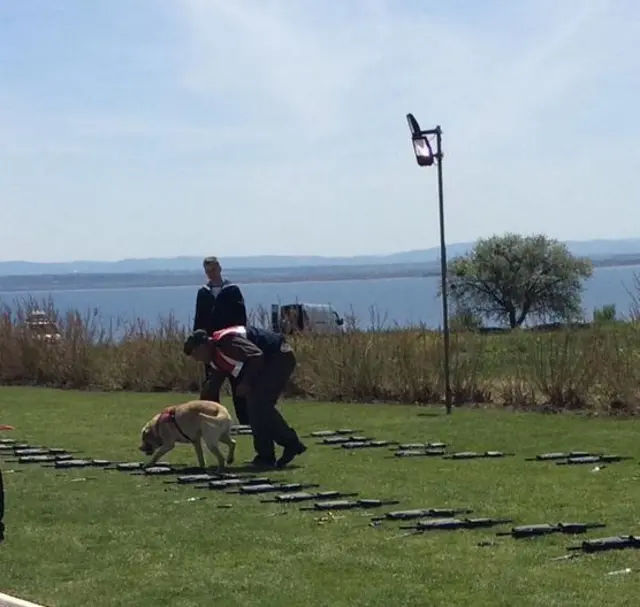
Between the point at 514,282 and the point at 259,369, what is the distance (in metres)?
31.4

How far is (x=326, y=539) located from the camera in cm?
860

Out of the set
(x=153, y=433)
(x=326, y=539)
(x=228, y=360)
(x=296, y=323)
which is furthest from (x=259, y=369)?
(x=296, y=323)

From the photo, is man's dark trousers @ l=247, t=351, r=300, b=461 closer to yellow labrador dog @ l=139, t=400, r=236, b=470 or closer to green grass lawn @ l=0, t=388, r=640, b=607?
yellow labrador dog @ l=139, t=400, r=236, b=470

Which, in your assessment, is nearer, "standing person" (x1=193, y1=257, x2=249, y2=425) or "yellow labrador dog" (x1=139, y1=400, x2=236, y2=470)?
"yellow labrador dog" (x1=139, y1=400, x2=236, y2=470)

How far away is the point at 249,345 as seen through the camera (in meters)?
12.1

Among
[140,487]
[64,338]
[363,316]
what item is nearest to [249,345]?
[140,487]

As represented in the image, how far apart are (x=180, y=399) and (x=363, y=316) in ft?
13.1

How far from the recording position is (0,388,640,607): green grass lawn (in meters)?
7.17

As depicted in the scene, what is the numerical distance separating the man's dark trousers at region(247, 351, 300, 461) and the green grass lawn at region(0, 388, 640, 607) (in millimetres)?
393

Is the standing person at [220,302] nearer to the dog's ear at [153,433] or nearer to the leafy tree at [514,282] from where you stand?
the dog's ear at [153,433]

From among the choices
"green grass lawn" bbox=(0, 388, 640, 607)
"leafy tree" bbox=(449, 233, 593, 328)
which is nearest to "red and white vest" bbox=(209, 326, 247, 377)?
"green grass lawn" bbox=(0, 388, 640, 607)

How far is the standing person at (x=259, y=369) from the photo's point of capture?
12062 mm

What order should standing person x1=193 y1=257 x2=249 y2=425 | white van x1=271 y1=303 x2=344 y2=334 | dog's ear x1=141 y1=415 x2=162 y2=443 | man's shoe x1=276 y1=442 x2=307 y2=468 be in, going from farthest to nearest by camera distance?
1. white van x1=271 y1=303 x2=344 y2=334
2. standing person x1=193 y1=257 x2=249 y2=425
3. dog's ear x1=141 y1=415 x2=162 y2=443
4. man's shoe x1=276 y1=442 x2=307 y2=468

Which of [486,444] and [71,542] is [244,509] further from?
[486,444]
